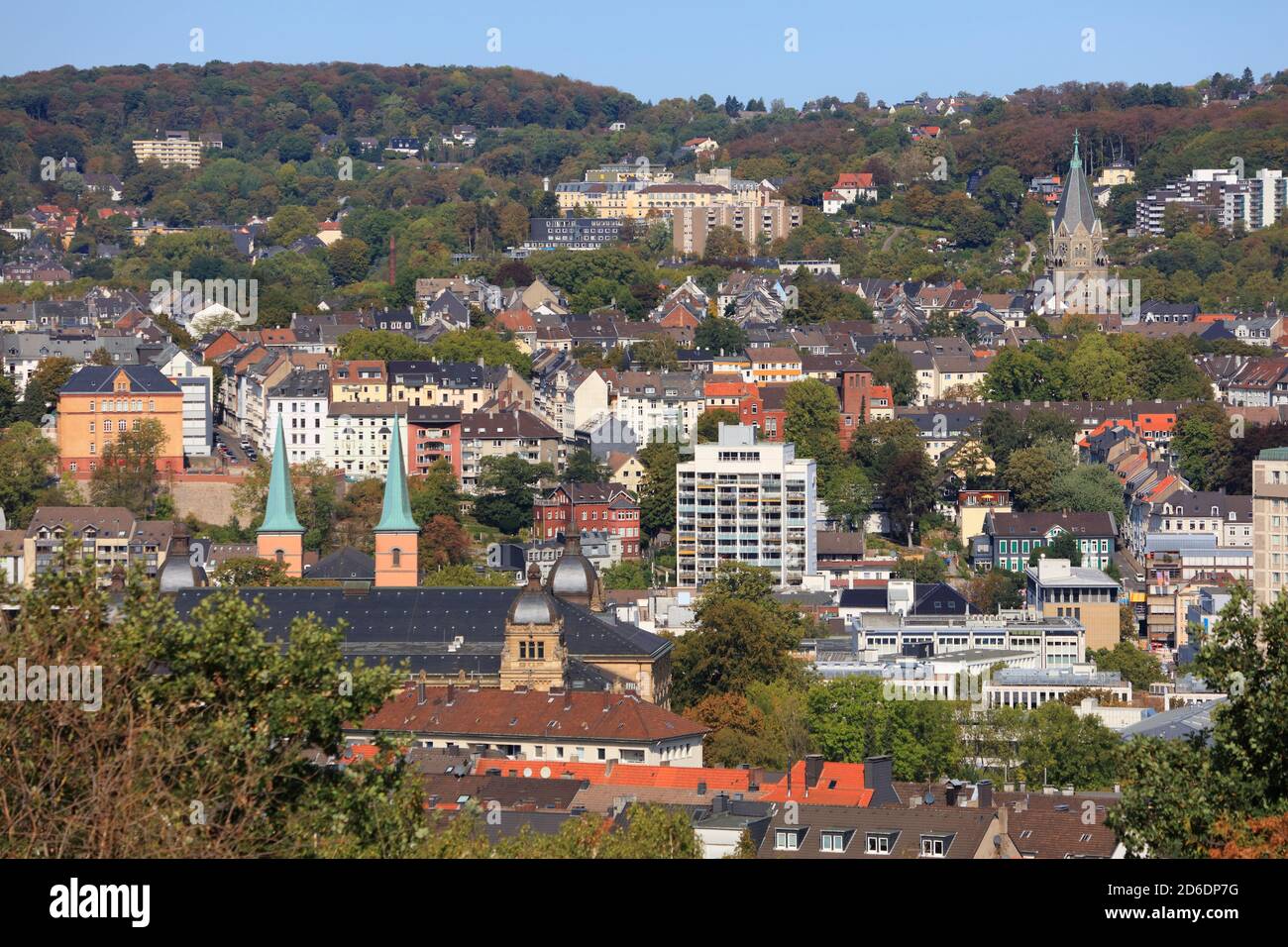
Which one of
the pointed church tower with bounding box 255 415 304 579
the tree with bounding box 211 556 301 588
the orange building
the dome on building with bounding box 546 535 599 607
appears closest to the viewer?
the dome on building with bounding box 546 535 599 607

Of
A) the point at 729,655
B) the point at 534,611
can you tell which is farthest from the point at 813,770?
the point at 729,655

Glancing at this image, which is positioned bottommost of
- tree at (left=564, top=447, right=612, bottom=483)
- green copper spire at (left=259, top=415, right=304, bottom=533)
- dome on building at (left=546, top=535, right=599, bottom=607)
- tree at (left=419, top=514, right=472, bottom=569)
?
tree at (left=419, top=514, right=472, bottom=569)

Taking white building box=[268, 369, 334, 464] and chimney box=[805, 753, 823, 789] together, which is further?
white building box=[268, 369, 334, 464]

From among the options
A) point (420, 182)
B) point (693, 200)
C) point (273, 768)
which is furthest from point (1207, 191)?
point (273, 768)

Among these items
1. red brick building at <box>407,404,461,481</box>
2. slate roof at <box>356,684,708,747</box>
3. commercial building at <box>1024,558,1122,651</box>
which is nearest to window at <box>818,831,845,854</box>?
slate roof at <box>356,684,708,747</box>

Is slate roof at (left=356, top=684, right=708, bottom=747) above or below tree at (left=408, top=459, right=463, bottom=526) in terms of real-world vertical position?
below

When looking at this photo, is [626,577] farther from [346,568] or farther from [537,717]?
[537,717]

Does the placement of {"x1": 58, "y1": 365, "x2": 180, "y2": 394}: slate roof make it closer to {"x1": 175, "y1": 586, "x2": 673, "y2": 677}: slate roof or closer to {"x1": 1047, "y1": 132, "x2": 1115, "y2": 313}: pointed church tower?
{"x1": 175, "y1": 586, "x2": 673, "y2": 677}: slate roof

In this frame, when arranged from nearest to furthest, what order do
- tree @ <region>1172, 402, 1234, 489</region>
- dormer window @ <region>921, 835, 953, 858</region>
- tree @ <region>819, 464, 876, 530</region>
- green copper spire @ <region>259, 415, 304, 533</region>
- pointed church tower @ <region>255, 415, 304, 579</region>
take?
dormer window @ <region>921, 835, 953, 858</region> → green copper spire @ <region>259, 415, 304, 533</region> → pointed church tower @ <region>255, 415, 304, 579</region> → tree @ <region>819, 464, 876, 530</region> → tree @ <region>1172, 402, 1234, 489</region>
